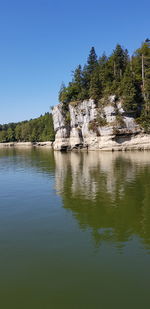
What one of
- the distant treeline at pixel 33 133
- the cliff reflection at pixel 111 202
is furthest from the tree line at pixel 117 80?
the distant treeline at pixel 33 133

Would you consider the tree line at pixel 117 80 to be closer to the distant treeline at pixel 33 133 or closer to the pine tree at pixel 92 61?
the pine tree at pixel 92 61

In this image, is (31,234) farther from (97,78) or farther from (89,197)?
(97,78)

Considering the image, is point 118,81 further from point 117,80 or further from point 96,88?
point 96,88

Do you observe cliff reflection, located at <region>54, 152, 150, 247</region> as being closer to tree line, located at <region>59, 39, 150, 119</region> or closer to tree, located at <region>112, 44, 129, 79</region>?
tree line, located at <region>59, 39, 150, 119</region>

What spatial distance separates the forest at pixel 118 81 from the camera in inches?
2484

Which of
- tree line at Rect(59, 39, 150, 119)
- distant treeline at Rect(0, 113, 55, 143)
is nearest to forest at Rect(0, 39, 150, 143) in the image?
tree line at Rect(59, 39, 150, 119)

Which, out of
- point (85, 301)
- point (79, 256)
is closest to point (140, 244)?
point (79, 256)

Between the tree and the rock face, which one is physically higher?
the tree

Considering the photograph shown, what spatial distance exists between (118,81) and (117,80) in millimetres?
455

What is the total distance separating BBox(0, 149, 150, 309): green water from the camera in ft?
27.7

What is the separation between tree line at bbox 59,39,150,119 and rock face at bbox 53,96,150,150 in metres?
2.75

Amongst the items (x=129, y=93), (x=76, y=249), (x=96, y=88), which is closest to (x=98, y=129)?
(x=96, y=88)

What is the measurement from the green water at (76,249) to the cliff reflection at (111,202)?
0.05 m

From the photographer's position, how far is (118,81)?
71438 millimetres
